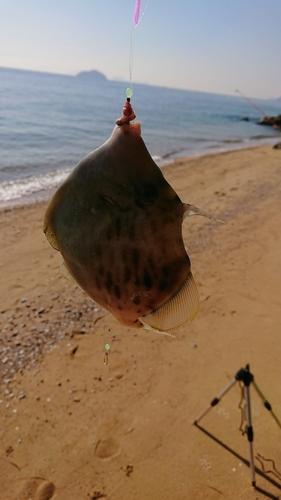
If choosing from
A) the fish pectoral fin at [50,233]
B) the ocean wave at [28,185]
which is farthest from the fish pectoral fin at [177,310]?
the ocean wave at [28,185]

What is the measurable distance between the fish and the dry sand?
259 centimetres

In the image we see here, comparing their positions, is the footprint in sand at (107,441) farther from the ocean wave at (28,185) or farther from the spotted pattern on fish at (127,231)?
the ocean wave at (28,185)

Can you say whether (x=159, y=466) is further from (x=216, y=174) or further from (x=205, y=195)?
(x=216, y=174)

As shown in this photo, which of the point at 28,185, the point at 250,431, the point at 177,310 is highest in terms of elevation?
the point at 177,310

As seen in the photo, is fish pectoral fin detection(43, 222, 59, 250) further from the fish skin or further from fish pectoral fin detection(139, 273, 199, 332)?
fish pectoral fin detection(139, 273, 199, 332)

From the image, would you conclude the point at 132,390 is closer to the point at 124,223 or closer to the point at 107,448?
the point at 107,448

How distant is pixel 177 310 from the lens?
4.59 ft

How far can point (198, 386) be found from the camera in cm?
531

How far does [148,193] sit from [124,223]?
136 mm

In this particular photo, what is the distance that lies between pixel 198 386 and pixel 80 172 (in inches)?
186

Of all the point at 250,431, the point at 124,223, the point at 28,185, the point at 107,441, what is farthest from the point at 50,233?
the point at 28,185

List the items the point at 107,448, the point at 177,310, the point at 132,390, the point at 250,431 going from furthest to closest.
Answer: the point at 132,390
the point at 107,448
the point at 250,431
the point at 177,310

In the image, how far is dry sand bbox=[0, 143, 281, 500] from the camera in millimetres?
4168

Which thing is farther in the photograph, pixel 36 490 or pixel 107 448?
pixel 107 448
